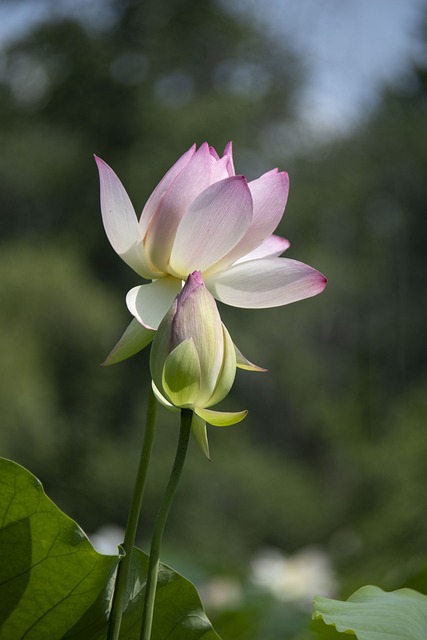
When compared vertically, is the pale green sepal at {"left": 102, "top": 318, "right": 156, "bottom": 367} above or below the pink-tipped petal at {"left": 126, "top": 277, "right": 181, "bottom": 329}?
below

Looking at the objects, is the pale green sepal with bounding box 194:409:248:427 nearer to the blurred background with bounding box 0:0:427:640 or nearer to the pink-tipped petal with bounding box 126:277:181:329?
the pink-tipped petal with bounding box 126:277:181:329

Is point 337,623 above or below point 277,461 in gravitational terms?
below

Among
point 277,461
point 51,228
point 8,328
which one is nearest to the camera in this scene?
point 8,328

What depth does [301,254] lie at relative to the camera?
411 inches

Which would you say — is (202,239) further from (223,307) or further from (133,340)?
(223,307)

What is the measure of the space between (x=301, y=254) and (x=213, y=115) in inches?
70.4

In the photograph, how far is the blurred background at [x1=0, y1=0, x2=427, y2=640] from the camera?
830cm

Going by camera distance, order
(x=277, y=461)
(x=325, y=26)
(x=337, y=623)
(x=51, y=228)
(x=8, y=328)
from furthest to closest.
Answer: (x=325, y=26) < (x=277, y=461) < (x=51, y=228) < (x=8, y=328) < (x=337, y=623)

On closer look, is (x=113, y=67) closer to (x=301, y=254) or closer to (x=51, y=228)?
(x=51, y=228)

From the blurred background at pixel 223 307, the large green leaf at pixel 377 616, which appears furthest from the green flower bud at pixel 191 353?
the blurred background at pixel 223 307

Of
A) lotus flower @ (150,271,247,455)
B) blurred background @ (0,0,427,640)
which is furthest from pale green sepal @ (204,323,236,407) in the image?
blurred background @ (0,0,427,640)

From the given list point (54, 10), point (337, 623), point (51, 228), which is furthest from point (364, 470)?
point (337, 623)

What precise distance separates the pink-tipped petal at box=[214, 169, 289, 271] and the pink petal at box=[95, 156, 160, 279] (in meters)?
0.03

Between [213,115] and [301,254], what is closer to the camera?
[213,115]
